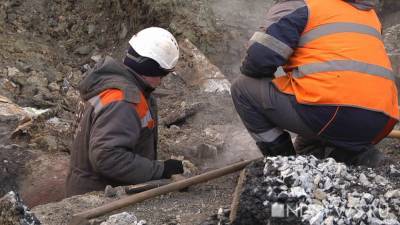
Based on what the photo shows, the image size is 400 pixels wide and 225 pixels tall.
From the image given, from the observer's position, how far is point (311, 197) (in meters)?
3.53

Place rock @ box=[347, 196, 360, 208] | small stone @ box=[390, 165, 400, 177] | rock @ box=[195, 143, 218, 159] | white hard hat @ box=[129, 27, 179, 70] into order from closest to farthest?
rock @ box=[347, 196, 360, 208] < small stone @ box=[390, 165, 400, 177] < white hard hat @ box=[129, 27, 179, 70] < rock @ box=[195, 143, 218, 159]

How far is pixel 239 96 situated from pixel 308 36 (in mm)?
733

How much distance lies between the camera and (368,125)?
4.27m

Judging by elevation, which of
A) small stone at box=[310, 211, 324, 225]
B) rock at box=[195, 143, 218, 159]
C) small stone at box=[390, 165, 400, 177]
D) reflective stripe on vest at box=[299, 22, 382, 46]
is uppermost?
reflective stripe on vest at box=[299, 22, 382, 46]

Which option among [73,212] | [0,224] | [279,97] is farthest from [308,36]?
[0,224]

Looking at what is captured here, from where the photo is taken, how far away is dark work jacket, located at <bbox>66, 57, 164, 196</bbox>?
4523 mm

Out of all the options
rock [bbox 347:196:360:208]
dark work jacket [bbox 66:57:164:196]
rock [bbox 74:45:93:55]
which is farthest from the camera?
rock [bbox 74:45:93:55]

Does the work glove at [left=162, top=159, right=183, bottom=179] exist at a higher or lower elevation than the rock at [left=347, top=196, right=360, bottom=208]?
lower

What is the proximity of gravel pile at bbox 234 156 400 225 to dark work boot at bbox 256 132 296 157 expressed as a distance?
2.84 feet

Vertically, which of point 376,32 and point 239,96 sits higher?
Answer: point 376,32

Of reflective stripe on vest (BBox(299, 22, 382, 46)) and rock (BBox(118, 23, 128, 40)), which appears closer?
reflective stripe on vest (BBox(299, 22, 382, 46))

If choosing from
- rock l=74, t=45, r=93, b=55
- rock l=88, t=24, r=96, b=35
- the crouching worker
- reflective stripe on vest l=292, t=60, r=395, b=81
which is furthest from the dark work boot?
rock l=88, t=24, r=96, b=35

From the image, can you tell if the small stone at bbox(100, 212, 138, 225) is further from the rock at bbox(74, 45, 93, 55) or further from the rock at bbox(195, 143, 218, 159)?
the rock at bbox(74, 45, 93, 55)

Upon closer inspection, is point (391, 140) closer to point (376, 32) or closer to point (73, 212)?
point (376, 32)
